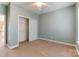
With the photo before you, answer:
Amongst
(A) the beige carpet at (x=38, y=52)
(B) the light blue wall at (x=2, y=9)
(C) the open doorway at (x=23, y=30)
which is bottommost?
(A) the beige carpet at (x=38, y=52)

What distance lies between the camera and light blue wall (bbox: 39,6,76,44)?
15.7ft

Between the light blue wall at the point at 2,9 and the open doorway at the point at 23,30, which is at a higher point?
the light blue wall at the point at 2,9

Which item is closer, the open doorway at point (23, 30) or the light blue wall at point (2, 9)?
the light blue wall at point (2, 9)

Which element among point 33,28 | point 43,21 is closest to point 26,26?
point 33,28

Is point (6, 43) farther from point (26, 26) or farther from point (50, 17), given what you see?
point (50, 17)

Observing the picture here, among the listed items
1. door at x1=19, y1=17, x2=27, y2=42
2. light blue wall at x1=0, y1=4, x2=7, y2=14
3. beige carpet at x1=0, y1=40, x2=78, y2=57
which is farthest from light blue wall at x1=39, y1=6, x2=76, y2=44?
light blue wall at x1=0, y1=4, x2=7, y2=14

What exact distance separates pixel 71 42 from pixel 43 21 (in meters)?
2.71

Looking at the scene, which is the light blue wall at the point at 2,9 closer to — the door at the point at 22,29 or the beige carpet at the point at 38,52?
the door at the point at 22,29

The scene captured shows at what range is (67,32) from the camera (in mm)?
4996

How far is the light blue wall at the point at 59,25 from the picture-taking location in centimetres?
480

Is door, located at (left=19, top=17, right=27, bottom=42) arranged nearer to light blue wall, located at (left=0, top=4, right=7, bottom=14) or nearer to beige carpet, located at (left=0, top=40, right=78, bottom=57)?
light blue wall, located at (left=0, top=4, right=7, bottom=14)

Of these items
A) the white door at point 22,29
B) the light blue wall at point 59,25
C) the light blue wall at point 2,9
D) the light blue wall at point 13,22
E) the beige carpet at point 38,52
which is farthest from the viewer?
the white door at point 22,29

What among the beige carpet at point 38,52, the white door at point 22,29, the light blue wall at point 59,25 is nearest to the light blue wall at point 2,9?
the white door at point 22,29

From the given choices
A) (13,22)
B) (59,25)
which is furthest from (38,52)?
(59,25)
